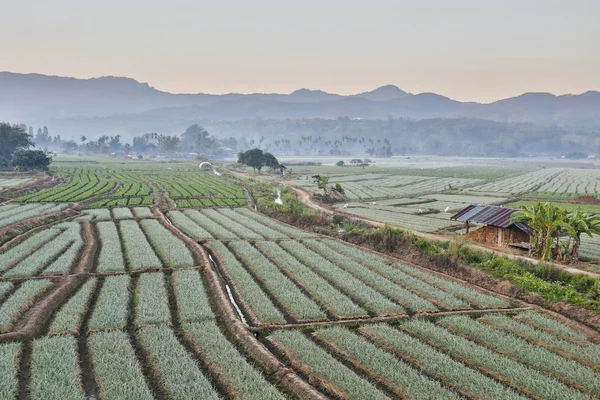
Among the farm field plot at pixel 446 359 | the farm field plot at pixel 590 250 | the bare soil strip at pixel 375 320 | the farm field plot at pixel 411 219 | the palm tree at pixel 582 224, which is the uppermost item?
the palm tree at pixel 582 224

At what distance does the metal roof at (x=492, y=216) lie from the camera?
102 ft

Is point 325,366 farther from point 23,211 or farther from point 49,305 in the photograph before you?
point 23,211

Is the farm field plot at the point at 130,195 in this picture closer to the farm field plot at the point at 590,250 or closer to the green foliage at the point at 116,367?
the farm field plot at the point at 590,250

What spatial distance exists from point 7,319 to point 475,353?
15602 mm

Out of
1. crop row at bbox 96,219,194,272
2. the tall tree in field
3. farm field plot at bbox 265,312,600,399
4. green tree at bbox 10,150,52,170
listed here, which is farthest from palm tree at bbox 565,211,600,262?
the tall tree in field

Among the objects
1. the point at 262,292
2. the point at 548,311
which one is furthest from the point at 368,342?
the point at 548,311

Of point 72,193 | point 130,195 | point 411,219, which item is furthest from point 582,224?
point 72,193

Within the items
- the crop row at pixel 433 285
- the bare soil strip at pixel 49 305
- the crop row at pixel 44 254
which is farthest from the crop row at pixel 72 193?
the crop row at pixel 433 285

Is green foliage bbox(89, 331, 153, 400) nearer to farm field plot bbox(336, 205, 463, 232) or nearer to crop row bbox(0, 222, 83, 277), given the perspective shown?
crop row bbox(0, 222, 83, 277)

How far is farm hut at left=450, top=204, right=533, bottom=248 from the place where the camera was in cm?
3130

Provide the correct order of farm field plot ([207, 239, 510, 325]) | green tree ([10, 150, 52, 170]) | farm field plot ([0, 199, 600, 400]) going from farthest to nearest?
green tree ([10, 150, 52, 170]), farm field plot ([207, 239, 510, 325]), farm field plot ([0, 199, 600, 400])

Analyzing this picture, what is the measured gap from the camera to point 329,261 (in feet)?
89.5

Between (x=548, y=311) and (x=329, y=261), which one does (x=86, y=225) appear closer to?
(x=329, y=261)

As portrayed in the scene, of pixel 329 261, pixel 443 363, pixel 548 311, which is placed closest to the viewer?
pixel 443 363
